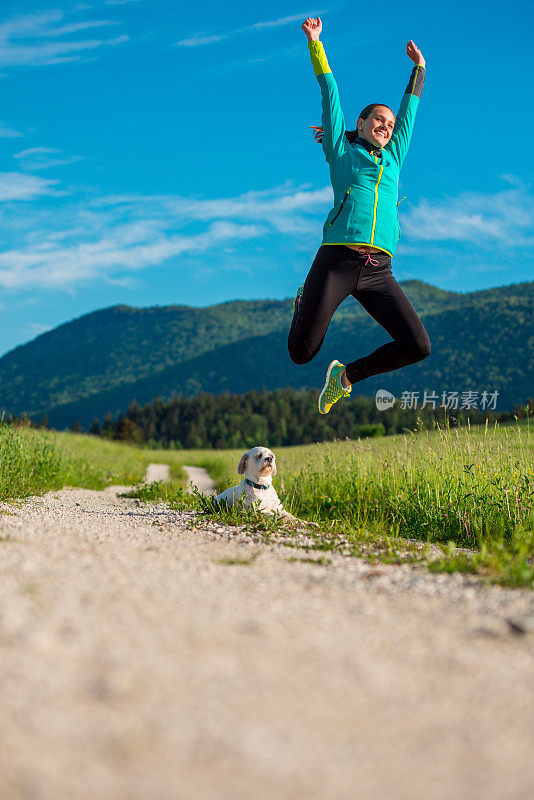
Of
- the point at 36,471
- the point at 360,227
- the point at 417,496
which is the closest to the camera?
the point at 360,227

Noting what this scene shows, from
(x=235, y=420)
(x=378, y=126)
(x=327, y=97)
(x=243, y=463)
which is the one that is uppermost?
(x=327, y=97)

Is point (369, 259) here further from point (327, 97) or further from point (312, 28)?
point (312, 28)

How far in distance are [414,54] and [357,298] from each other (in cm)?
279

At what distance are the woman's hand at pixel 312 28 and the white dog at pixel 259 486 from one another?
4097mm

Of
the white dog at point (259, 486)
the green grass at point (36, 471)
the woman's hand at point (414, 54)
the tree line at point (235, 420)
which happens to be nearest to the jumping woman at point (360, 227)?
the woman's hand at point (414, 54)

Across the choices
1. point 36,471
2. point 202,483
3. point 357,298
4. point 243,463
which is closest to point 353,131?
point 357,298

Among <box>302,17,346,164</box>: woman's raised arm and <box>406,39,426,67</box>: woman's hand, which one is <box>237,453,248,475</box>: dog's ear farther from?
<box>406,39,426,67</box>: woman's hand

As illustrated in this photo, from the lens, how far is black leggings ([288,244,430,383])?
Result: 6129 millimetres

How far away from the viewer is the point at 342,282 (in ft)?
20.2

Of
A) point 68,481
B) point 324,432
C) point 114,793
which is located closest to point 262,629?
point 114,793

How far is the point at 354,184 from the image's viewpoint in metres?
6.16

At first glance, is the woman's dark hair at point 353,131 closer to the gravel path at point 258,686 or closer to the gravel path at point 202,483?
the gravel path at point 258,686

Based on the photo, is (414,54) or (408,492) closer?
(414,54)

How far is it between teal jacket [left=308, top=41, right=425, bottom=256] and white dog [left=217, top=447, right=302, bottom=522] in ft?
7.54
